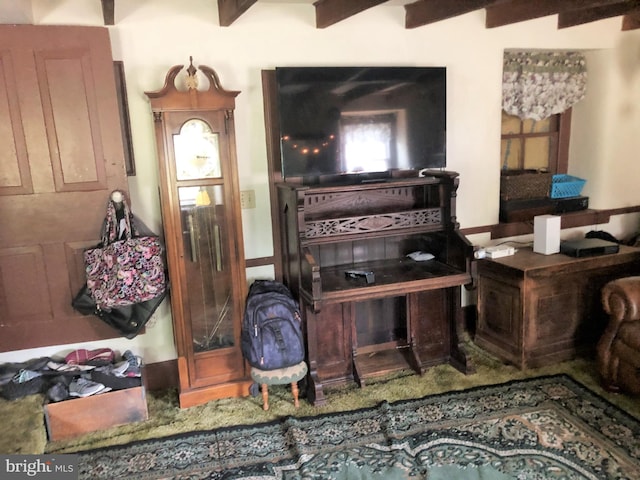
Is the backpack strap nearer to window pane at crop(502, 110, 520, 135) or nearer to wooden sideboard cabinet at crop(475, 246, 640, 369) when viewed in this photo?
wooden sideboard cabinet at crop(475, 246, 640, 369)

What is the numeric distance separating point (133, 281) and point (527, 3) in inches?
98.5

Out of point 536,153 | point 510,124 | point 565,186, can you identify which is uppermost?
point 510,124

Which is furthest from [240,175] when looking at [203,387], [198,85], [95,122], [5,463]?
[5,463]

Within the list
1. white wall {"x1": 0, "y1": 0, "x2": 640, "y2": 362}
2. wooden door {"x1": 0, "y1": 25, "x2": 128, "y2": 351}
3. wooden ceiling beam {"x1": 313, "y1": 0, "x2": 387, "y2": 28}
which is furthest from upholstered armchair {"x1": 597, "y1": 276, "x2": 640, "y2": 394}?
wooden door {"x1": 0, "y1": 25, "x2": 128, "y2": 351}

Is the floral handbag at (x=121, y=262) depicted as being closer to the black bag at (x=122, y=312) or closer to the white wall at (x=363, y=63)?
the black bag at (x=122, y=312)

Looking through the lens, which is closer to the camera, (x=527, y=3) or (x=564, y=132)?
(x=527, y=3)

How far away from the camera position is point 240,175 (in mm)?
2795

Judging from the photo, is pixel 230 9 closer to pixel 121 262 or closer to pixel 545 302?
pixel 121 262

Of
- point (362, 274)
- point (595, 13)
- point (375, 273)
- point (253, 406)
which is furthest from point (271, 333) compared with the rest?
point (595, 13)

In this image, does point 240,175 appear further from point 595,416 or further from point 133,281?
point 595,416

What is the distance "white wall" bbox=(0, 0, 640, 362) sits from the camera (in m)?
2.56

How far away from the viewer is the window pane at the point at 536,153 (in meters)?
3.68

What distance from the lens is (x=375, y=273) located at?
2.80 m

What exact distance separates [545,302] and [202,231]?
1967 mm
